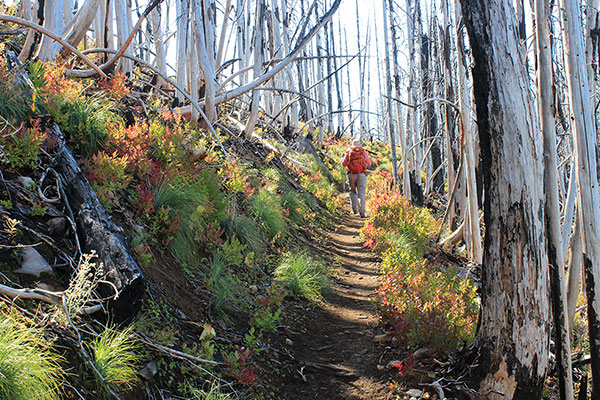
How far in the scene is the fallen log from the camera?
2.60 meters

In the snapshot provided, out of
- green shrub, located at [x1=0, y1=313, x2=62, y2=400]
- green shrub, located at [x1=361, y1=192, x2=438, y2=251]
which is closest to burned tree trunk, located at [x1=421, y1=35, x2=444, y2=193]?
green shrub, located at [x1=361, y1=192, x2=438, y2=251]

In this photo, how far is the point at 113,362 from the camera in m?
2.30

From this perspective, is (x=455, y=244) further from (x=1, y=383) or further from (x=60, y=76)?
(x=1, y=383)

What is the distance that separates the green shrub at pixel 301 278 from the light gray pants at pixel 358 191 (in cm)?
529

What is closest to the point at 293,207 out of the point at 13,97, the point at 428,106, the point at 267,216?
the point at 267,216

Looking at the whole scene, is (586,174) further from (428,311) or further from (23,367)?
(23,367)

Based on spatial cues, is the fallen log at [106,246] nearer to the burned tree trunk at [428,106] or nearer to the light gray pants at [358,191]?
the light gray pants at [358,191]

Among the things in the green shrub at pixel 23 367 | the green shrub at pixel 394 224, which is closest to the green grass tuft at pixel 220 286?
the green shrub at pixel 23 367

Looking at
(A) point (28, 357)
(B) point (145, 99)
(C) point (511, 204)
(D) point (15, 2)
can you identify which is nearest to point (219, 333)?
(A) point (28, 357)

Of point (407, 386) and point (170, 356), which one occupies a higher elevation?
point (170, 356)

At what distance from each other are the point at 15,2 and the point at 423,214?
32.1ft

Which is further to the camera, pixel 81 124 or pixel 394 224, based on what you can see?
pixel 394 224

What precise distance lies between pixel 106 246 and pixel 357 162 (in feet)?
27.9

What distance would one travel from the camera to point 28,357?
6.08ft
